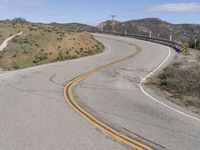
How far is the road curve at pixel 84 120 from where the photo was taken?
27.5ft

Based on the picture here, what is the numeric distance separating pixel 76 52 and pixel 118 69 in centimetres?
1511

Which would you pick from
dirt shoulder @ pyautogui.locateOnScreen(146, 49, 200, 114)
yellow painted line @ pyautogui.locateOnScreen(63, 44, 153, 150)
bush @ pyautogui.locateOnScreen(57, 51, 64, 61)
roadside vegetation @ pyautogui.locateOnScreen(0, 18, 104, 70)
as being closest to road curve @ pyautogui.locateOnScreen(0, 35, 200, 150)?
yellow painted line @ pyautogui.locateOnScreen(63, 44, 153, 150)

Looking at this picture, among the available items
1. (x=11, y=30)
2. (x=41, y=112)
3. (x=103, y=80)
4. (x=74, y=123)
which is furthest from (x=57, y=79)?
(x=11, y=30)

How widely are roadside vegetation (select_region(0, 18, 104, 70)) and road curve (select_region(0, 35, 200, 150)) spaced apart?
15794 mm

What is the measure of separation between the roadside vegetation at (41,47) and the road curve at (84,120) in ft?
51.8

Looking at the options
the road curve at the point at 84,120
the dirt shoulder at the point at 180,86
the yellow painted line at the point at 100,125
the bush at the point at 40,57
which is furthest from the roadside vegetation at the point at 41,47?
the yellow painted line at the point at 100,125

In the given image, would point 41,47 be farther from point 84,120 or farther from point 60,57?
point 84,120

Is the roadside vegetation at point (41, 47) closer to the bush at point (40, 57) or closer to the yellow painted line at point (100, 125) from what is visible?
the bush at point (40, 57)

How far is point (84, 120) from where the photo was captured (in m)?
10.4

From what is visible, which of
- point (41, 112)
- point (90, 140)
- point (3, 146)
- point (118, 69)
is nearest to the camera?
point (3, 146)

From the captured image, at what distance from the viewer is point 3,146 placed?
7.91 m

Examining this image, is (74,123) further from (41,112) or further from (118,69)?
(118,69)

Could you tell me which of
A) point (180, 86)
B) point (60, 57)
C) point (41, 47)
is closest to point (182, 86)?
point (180, 86)

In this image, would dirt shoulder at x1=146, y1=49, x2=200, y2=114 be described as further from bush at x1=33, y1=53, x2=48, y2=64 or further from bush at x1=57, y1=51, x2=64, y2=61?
bush at x1=33, y1=53, x2=48, y2=64
